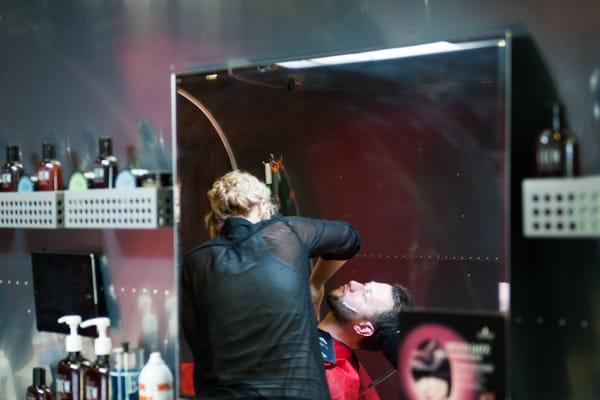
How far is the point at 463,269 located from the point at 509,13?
0.57 m

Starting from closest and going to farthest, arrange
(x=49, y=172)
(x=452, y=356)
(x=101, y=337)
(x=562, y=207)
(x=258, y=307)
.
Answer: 1. (x=562, y=207)
2. (x=452, y=356)
3. (x=258, y=307)
4. (x=101, y=337)
5. (x=49, y=172)

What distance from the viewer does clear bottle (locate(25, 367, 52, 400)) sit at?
7.51 ft

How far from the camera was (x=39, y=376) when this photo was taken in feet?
7.52

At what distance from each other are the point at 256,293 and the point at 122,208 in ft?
1.39

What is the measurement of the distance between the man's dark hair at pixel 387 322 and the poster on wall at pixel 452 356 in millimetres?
159

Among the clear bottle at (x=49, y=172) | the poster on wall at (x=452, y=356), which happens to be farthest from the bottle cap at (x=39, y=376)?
the poster on wall at (x=452, y=356)

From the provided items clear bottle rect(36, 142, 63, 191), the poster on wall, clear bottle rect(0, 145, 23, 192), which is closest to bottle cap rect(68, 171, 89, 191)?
clear bottle rect(36, 142, 63, 191)

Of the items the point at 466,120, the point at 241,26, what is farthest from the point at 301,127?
the point at 466,120

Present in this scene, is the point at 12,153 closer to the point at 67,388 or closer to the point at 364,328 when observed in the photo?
the point at 67,388

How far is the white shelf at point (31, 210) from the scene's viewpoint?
7.27 ft

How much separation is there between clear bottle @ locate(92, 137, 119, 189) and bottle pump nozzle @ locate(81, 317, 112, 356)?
36 cm

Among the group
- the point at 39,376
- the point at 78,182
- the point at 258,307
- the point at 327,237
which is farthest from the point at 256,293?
the point at 39,376

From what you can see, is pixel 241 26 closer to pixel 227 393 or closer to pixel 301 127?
pixel 301 127

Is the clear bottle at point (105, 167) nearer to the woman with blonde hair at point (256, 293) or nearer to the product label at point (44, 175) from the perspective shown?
the product label at point (44, 175)
